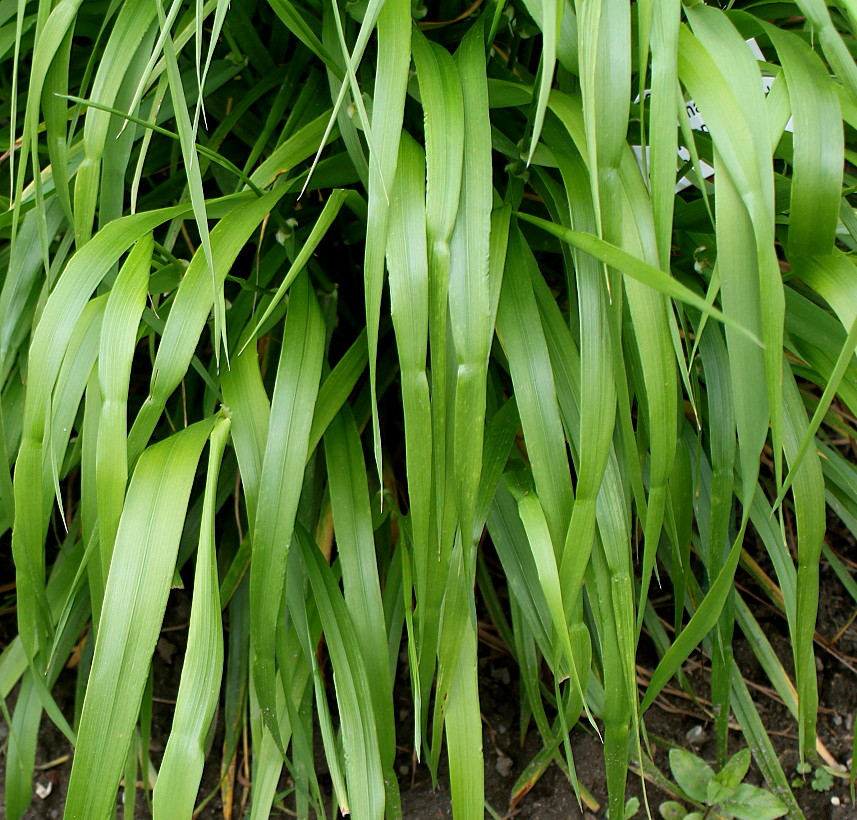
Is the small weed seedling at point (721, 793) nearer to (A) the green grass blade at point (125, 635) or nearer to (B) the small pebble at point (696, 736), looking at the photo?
(B) the small pebble at point (696, 736)

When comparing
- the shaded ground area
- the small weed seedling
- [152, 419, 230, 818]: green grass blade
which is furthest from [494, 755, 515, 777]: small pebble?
[152, 419, 230, 818]: green grass blade

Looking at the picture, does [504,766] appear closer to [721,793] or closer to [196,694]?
[721,793]

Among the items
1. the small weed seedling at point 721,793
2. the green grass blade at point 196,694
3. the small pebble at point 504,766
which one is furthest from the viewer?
the small pebble at point 504,766

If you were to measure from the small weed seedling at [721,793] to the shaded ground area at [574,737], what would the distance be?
0.07 meters

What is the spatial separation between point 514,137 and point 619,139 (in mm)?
250

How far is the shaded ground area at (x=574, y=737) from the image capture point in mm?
851

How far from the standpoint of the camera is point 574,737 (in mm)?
896

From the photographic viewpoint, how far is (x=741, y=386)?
480 mm

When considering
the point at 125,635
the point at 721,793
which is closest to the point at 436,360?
the point at 125,635

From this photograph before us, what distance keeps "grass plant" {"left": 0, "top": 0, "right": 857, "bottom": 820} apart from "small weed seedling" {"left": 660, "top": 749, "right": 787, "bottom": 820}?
74 millimetres

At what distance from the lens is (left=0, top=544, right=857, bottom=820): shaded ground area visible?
2.79 ft

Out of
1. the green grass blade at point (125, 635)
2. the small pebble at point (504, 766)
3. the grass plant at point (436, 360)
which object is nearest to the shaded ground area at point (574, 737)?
the small pebble at point (504, 766)

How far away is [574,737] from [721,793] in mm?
177

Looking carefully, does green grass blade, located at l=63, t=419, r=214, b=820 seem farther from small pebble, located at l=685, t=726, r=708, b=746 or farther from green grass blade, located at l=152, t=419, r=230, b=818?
small pebble, located at l=685, t=726, r=708, b=746
